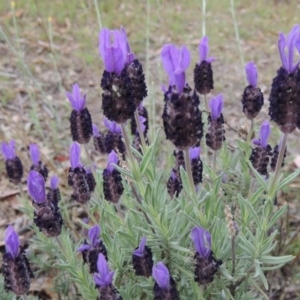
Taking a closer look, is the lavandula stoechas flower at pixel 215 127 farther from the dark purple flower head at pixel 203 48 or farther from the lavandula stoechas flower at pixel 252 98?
the dark purple flower head at pixel 203 48

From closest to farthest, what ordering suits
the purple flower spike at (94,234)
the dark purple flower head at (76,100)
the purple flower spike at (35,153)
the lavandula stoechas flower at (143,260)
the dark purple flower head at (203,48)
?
the lavandula stoechas flower at (143,260), the purple flower spike at (94,234), the dark purple flower head at (76,100), the dark purple flower head at (203,48), the purple flower spike at (35,153)

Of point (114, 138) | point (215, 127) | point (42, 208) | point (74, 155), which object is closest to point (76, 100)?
point (74, 155)

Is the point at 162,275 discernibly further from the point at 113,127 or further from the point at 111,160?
the point at 113,127

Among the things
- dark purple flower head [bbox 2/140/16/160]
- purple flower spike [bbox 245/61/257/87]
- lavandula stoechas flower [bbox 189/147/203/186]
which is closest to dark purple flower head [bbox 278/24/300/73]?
purple flower spike [bbox 245/61/257/87]

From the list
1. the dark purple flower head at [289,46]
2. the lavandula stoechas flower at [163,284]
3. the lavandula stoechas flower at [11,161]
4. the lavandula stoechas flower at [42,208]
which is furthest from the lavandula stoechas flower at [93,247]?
the dark purple flower head at [289,46]

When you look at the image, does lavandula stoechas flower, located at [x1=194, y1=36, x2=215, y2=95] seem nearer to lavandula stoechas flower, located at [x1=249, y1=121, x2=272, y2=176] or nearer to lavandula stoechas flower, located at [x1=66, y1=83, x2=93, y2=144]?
lavandula stoechas flower, located at [x1=249, y1=121, x2=272, y2=176]

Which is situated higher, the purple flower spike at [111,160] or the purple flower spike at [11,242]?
the purple flower spike at [111,160]

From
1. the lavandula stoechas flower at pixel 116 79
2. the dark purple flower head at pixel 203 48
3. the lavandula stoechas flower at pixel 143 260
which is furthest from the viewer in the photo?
the dark purple flower head at pixel 203 48
